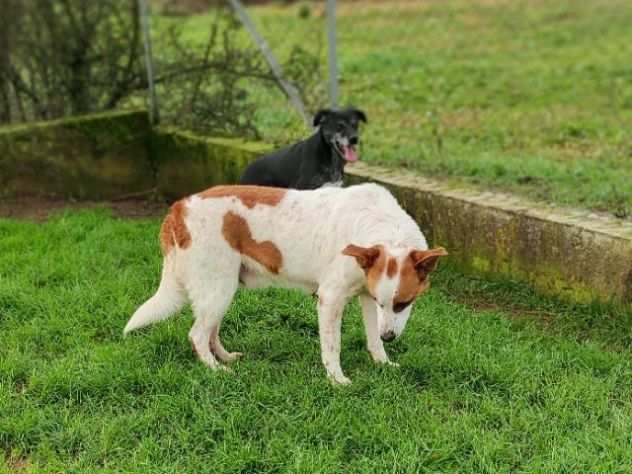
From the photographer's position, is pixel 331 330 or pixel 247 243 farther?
pixel 247 243

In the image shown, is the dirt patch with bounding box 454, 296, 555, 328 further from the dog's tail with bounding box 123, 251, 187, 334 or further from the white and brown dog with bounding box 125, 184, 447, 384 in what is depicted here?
the dog's tail with bounding box 123, 251, 187, 334

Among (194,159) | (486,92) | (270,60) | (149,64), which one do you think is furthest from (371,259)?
(486,92)

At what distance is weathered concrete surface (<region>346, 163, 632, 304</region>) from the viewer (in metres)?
5.43

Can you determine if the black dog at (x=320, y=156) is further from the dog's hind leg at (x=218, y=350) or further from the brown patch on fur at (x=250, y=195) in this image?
the dog's hind leg at (x=218, y=350)

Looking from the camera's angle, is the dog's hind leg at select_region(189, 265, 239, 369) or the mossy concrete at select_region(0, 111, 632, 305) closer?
the dog's hind leg at select_region(189, 265, 239, 369)

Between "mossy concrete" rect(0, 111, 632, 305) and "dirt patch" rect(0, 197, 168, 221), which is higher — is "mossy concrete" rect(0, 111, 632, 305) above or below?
above

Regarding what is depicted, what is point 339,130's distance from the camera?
21.2ft

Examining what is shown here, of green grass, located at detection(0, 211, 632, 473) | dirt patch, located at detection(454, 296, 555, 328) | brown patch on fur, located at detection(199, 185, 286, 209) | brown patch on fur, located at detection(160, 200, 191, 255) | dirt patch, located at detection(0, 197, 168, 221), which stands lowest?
dirt patch, located at detection(0, 197, 168, 221)

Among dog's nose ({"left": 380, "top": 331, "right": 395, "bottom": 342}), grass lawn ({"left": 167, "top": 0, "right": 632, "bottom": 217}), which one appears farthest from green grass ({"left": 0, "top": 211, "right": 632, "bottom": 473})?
grass lawn ({"left": 167, "top": 0, "right": 632, "bottom": 217})

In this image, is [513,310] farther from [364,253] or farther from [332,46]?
[332,46]

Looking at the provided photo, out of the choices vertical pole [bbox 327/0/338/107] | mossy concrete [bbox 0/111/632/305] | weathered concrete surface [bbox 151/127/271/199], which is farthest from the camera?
weathered concrete surface [bbox 151/127/271/199]

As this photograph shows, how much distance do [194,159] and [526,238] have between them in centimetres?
382

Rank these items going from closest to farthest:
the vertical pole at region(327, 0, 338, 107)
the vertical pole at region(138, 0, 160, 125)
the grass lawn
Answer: the vertical pole at region(327, 0, 338, 107) → the grass lawn → the vertical pole at region(138, 0, 160, 125)

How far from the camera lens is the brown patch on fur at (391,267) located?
13.7 feet
